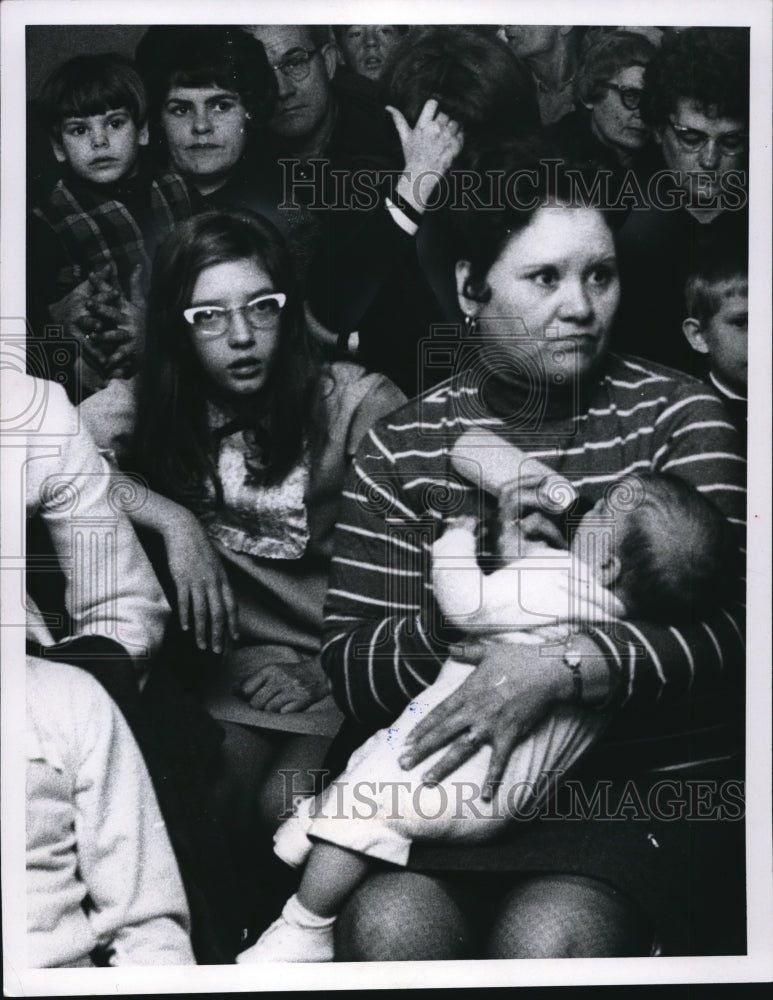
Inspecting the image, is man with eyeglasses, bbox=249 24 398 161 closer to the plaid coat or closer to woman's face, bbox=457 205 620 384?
the plaid coat

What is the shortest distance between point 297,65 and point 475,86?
39 centimetres

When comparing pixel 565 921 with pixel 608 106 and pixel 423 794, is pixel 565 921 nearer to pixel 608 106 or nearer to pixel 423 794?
pixel 423 794

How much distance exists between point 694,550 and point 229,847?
1.20 meters

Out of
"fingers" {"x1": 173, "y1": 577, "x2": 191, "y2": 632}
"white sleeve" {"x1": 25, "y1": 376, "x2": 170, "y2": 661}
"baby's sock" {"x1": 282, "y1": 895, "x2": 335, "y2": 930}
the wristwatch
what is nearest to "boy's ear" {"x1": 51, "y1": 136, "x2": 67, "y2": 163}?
"white sleeve" {"x1": 25, "y1": 376, "x2": 170, "y2": 661}

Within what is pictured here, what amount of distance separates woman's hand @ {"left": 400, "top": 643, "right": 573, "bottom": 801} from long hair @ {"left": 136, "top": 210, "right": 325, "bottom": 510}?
62 cm

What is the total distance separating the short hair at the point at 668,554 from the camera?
230cm

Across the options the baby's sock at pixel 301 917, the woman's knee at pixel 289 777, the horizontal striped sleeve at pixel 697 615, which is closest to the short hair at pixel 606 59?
the horizontal striped sleeve at pixel 697 615

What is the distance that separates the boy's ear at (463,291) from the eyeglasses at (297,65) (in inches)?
A: 21.0

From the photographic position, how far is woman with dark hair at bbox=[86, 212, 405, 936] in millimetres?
2318

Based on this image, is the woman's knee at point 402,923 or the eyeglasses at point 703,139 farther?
the eyeglasses at point 703,139

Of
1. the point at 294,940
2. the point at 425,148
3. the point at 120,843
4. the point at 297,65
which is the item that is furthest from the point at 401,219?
the point at 294,940

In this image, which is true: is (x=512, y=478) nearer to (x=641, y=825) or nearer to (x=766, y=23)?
(x=641, y=825)

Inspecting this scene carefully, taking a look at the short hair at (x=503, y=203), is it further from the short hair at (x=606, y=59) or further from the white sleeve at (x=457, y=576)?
the white sleeve at (x=457, y=576)

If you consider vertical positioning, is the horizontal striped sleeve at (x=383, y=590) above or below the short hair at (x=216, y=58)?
below
